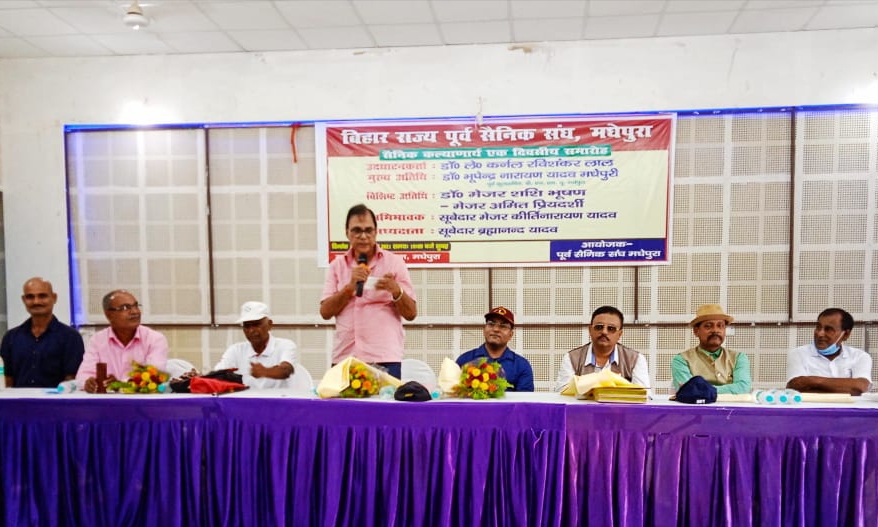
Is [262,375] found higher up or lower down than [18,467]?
higher up

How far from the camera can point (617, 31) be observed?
382 cm

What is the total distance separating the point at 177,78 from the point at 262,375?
2835 mm

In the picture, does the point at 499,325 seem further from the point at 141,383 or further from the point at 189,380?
the point at 141,383

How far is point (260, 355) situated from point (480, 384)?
1469 millimetres

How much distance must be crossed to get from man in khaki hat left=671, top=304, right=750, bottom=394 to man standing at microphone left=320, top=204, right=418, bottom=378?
5.03ft

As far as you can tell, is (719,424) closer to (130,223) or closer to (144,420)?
(144,420)

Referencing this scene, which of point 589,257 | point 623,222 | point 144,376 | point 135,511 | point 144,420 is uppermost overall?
point 623,222

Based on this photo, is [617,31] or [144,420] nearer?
[144,420]

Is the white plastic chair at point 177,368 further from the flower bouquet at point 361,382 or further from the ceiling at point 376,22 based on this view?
the ceiling at point 376,22

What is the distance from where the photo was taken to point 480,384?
2207mm

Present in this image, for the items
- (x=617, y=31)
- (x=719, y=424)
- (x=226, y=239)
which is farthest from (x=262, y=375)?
(x=617, y=31)

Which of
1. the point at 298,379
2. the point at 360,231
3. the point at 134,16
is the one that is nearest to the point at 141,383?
the point at 298,379

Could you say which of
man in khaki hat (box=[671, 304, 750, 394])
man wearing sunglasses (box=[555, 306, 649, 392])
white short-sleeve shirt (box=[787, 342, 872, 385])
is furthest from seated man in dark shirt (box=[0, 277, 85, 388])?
white short-sleeve shirt (box=[787, 342, 872, 385])

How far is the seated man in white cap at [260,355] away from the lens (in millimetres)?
2836
